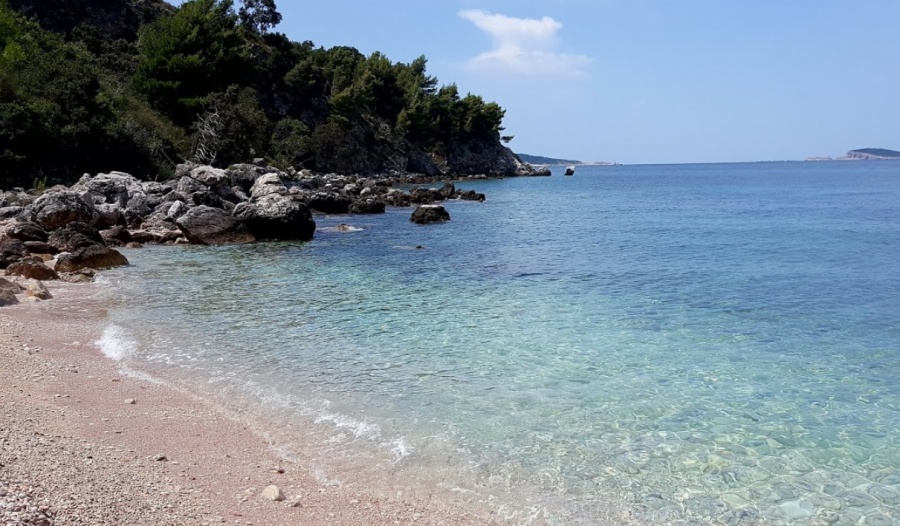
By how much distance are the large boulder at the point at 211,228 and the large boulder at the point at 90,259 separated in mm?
5495

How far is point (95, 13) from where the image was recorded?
76312mm

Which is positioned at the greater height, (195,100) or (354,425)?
(195,100)

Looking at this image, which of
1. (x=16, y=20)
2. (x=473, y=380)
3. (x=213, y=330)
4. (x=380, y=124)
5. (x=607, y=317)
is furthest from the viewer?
(x=380, y=124)

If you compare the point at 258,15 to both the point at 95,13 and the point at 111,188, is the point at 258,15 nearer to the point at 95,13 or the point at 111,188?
the point at 95,13

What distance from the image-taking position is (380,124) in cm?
9888

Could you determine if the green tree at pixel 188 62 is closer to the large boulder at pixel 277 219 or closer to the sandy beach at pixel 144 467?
the large boulder at pixel 277 219

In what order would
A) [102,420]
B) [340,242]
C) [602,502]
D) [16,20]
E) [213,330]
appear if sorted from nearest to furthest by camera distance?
[602,502]
[102,420]
[213,330]
[340,242]
[16,20]

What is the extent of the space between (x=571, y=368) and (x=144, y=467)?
626cm

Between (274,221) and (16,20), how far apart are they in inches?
1528

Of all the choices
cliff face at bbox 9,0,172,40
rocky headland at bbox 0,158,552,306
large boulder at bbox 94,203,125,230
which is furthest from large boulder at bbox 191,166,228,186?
cliff face at bbox 9,0,172,40

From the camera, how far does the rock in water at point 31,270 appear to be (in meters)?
16.9

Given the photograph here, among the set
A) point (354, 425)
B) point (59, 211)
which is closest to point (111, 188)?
point (59, 211)

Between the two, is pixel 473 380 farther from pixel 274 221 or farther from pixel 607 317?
pixel 274 221

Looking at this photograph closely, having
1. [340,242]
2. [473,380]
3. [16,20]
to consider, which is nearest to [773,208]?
[340,242]
